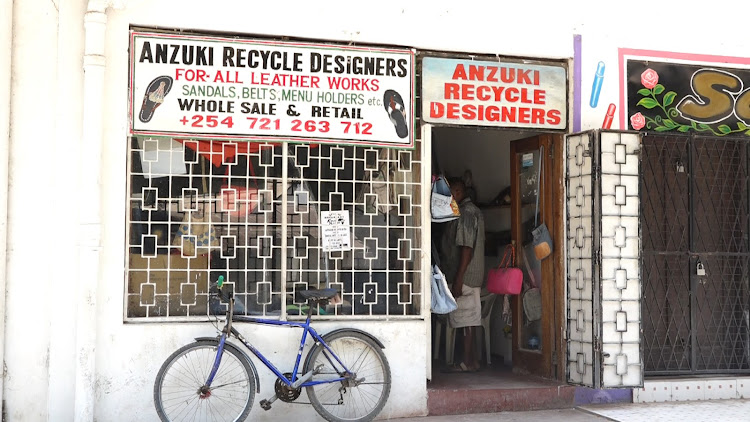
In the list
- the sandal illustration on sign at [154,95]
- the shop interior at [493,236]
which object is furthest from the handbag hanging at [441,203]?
the sandal illustration on sign at [154,95]

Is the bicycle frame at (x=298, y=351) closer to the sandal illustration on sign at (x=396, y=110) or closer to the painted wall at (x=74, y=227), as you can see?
the painted wall at (x=74, y=227)

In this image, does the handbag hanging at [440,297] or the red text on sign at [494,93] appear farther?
the handbag hanging at [440,297]

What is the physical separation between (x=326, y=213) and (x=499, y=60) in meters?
2.09

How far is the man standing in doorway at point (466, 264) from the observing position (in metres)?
8.50

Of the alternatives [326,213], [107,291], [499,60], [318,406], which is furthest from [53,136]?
[499,60]

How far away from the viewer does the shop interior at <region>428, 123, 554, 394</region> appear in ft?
27.2

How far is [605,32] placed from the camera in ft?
25.8

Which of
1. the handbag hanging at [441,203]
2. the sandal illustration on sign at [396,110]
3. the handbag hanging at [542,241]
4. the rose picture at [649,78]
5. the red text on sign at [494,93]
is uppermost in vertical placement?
the rose picture at [649,78]

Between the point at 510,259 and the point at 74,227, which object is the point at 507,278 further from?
the point at 74,227

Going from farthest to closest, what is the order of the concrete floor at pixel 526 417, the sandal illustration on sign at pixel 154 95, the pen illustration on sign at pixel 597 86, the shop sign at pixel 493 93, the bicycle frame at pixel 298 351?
1. the pen illustration on sign at pixel 597 86
2. the shop sign at pixel 493 93
3. the concrete floor at pixel 526 417
4. the sandal illustration on sign at pixel 154 95
5. the bicycle frame at pixel 298 351

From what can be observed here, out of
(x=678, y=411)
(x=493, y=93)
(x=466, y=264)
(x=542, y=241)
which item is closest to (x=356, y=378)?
(x=466, y=264)

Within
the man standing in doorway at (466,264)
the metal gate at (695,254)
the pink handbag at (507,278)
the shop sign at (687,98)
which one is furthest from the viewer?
the man standing in doorway at (466,264)

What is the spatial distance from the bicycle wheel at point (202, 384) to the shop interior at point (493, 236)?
1.80m

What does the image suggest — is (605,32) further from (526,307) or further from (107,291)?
(107,291)
